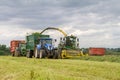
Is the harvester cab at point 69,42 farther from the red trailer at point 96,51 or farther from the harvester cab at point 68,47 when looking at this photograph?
the red trailer at point 96,51

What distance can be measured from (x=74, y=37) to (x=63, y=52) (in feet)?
9.83

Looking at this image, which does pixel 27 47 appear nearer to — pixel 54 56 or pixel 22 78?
pixel 54 56

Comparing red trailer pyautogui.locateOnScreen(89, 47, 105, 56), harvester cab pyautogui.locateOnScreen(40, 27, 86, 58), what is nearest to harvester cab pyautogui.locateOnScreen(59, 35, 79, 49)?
harvester cab pyautogui.locateOnScreen(40, 27, 86, 58)

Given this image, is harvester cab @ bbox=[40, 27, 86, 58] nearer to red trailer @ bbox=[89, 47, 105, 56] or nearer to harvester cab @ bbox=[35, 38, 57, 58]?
harvester cab @ bbox=[35, 38, 57, 58]

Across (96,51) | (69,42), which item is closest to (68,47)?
(69,42)

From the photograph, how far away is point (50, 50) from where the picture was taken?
35844mm

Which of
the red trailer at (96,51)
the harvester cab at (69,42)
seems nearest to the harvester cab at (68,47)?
the harvester cab at (69,42)

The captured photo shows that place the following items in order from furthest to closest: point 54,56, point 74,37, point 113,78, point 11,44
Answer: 1. point 11,44
2. point 74,37
3. point 54,56
4. point 113,78

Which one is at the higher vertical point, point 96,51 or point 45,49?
point 96,51

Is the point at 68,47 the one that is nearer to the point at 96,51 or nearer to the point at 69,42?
the point at 69,42

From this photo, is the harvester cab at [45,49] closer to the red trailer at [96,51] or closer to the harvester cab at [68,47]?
the harvester cab at [68,47]

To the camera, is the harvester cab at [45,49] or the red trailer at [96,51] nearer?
the harvester cab at [45,49]

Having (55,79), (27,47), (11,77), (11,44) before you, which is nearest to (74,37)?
(27,47)

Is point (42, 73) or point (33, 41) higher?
point (33, 41)
